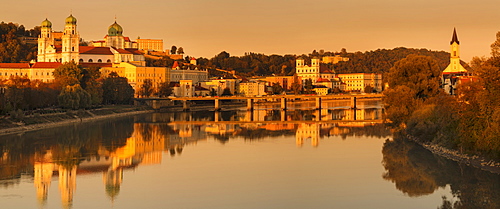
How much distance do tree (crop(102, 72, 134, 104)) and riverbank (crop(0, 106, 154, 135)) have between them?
3.54 feet

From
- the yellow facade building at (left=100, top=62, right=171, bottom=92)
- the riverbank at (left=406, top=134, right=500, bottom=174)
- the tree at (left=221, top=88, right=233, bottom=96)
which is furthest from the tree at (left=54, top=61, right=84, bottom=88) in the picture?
the riverbank at (left=406, top=134, right=500, bottom=174)

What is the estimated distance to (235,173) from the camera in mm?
22312

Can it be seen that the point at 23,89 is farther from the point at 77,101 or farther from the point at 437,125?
the point at 437,125

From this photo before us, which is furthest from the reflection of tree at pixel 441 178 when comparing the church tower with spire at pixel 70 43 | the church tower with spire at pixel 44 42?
the church tower with spire at pixel 44 42

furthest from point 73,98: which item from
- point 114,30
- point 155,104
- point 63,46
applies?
point 114,30

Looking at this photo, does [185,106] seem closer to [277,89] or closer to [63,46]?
[63,46]

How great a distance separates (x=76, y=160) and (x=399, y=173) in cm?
1190

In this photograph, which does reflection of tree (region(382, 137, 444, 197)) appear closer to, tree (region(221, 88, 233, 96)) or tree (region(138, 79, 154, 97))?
tree (region(138, 79, 154, 97))

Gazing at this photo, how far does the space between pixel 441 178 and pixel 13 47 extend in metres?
78.4

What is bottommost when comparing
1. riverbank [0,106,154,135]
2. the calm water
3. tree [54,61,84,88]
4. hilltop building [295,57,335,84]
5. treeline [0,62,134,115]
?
the calm water

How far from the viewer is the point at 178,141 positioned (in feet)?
112

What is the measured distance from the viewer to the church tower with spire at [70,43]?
80500 millimetres

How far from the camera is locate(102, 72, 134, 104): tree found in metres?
60.9

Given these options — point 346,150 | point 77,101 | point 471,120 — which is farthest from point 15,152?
point 77,101
